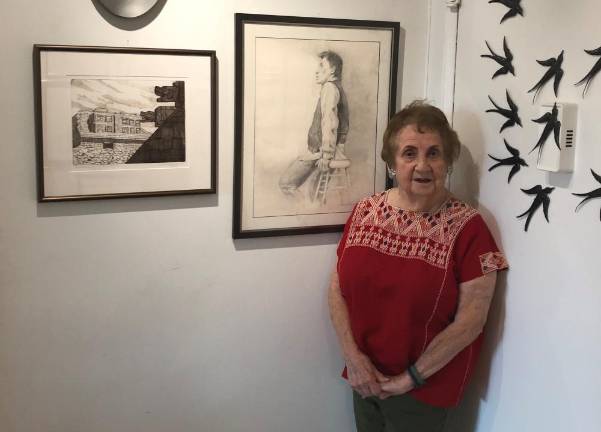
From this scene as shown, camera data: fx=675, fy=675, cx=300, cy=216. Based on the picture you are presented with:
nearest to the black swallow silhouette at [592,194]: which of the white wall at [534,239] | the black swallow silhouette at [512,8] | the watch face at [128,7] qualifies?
the white wall at [534,239]

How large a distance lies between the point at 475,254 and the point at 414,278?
0.18 metres

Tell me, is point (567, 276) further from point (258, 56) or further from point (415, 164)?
point (258, 56)

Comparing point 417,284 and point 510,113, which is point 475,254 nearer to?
point 417,284

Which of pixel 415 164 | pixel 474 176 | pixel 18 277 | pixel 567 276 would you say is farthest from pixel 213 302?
pixel 567 276

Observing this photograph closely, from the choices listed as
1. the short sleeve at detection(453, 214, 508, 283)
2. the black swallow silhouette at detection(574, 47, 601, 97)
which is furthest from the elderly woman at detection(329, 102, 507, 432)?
the black swallow silhouette at detection(574, 47, 601, 97)

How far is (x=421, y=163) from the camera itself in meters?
1.90

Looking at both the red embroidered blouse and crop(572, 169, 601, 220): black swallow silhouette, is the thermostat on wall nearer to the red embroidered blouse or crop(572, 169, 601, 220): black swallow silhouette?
crop(572, 169, 601, 220): black swallow silhouette

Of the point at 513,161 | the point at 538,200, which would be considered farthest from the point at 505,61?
the point at 538,200

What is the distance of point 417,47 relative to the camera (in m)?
2.19

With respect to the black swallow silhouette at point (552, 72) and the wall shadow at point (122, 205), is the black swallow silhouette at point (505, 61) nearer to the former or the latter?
the black swallow silhouette at point (552, 72)

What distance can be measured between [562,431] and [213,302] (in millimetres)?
1026

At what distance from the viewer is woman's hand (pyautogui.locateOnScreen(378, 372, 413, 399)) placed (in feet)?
6.27

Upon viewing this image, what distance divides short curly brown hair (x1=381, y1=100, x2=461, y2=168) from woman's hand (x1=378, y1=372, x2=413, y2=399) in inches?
24.2

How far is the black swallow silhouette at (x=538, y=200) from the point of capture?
172 centimetres
